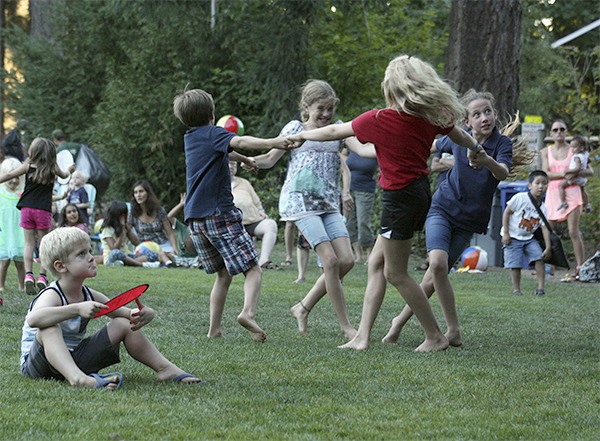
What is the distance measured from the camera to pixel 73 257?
5.59 metres

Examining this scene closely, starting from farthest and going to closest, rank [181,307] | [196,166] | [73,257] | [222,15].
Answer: [222,15]
[181,307]
[196,166]
[73,257]

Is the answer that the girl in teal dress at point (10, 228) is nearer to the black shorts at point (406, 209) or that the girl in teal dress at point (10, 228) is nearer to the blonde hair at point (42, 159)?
the blonde hair at point (42, 159)

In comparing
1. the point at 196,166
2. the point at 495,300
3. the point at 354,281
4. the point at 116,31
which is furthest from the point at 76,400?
the point at 116,31

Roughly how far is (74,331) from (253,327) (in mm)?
2013

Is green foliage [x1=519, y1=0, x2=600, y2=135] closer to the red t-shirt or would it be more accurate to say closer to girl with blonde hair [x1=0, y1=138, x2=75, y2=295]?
girl with blonde hair [x1=0, y1=138, x2=75, y2=295]

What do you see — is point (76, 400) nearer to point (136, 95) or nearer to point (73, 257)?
point (73, 257)

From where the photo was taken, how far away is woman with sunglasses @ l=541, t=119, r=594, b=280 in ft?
48.6

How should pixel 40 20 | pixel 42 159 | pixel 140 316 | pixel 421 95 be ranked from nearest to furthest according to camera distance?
pixel 140 316
pixel 421 95
pixel 42 159
pixel 40 20

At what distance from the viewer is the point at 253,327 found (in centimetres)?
750

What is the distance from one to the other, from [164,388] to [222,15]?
67.8ft

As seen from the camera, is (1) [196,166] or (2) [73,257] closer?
(2) [73,257]

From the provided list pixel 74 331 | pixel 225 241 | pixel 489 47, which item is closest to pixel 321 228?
pixel 225 241

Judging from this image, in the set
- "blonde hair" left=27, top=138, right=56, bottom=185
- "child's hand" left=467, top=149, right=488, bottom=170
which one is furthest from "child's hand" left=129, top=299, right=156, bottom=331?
"blonde hair" left=27, top=138, right=56, bottom=185

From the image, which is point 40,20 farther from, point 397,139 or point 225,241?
point 397,139
